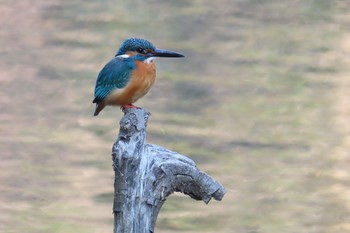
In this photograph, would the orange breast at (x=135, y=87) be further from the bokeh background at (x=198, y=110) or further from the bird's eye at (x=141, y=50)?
the bokeh background at (x=198, y=110)

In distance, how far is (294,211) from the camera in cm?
809

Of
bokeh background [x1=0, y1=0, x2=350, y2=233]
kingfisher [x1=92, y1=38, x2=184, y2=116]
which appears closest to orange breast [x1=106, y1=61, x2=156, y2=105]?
kingfisher [x1=92, y1=38, x2=184, y2=116]

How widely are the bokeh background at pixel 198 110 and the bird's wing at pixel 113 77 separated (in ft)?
10.9

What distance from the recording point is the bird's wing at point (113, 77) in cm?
420

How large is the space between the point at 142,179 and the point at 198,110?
6946 millimetres

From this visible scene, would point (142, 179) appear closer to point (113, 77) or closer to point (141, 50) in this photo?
point (113, 77)

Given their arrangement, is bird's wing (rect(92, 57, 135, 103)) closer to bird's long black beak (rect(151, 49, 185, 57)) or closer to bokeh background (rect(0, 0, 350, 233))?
bird's long black beak (rect(151, 49, 185, 57))

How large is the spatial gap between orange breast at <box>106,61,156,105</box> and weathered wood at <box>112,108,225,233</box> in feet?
2.38

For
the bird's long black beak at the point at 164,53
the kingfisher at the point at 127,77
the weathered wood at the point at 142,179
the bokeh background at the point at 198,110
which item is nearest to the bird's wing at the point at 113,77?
the kingfisher at the point at 127,77

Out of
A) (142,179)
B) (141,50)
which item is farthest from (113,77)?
(142,179)

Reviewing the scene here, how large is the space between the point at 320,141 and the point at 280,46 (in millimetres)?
3420

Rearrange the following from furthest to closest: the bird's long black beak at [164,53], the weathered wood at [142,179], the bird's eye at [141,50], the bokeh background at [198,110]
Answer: the bokeh background at [198,110] → the bird's eye at [141,50] → the bird's long black beak at [164,53] → the weathered wood at [142,179]

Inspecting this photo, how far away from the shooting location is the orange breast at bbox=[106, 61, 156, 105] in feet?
13.9

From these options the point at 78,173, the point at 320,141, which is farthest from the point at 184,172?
the point at 320,141
